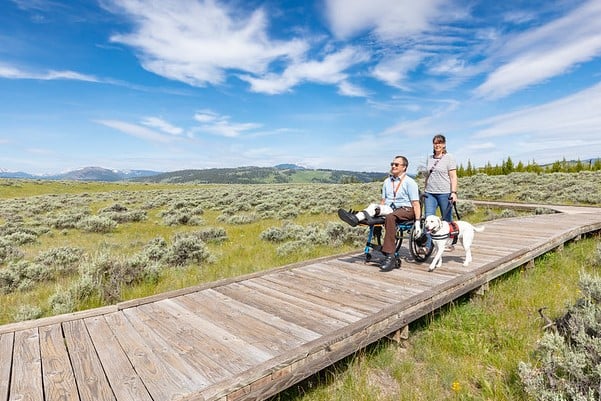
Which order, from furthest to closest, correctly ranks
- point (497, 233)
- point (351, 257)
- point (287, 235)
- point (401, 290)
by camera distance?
point (287, 235) < point (497, 233) < point (351, 257) < point (401, 290)

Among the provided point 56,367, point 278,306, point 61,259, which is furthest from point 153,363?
point 61,259

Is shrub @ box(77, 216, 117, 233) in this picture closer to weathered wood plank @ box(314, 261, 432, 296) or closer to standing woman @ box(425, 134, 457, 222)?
weathered wood plank @ box(314, 261, 432, 296)

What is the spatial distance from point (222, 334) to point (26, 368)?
1.83 metres

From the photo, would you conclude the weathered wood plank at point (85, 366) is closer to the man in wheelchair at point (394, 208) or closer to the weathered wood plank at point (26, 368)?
the weathered wood plank at point (26, 368)

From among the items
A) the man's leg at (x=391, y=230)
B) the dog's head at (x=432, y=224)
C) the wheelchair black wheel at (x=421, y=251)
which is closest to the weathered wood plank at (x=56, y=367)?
the man's leg at (x=391, y=230)

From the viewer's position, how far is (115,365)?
3227 millimetres

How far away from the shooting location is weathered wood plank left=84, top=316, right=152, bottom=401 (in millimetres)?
2799

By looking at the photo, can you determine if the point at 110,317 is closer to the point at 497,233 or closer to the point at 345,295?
the point at 345,295

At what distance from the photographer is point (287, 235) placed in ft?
38.9

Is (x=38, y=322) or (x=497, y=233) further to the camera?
(x=497, y=233)

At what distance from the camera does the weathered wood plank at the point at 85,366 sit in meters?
2.80

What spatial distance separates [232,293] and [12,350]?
103 inches

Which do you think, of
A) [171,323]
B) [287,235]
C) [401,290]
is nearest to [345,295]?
[401,290]

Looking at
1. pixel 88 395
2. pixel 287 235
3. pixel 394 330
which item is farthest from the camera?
pixel 287 235
